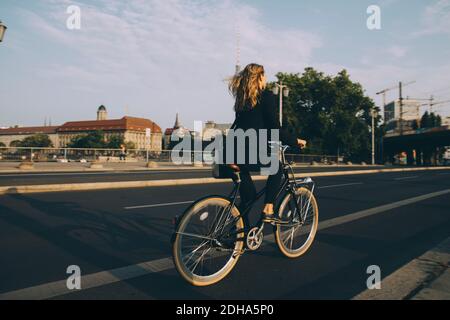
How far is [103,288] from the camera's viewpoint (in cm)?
287

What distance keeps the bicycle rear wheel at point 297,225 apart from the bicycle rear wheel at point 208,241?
690 millimetres

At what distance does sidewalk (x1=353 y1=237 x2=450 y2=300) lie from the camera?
8.88 feet

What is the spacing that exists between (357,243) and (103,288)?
3315 mm

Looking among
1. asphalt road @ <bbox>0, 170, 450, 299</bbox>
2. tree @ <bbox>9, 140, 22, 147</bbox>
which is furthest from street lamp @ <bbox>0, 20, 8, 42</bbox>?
tree @ <bbox>9, 140, 22, 147</bbox>

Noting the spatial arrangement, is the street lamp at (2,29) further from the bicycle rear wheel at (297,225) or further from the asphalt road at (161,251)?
the bicycle rear wheel at (297,225)

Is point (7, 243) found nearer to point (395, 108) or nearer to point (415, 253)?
point (415, 253)

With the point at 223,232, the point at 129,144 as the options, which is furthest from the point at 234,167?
the point at 129,144

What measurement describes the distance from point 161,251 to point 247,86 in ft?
7.08

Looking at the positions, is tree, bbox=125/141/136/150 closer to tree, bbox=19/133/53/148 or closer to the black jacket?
tree, bbox=19/133/53/148

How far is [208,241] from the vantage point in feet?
10.3

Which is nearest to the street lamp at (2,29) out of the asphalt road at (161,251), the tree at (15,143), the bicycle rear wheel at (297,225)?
the asphalt road at (161,251)

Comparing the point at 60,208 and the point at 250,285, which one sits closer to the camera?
the point at 250,285
